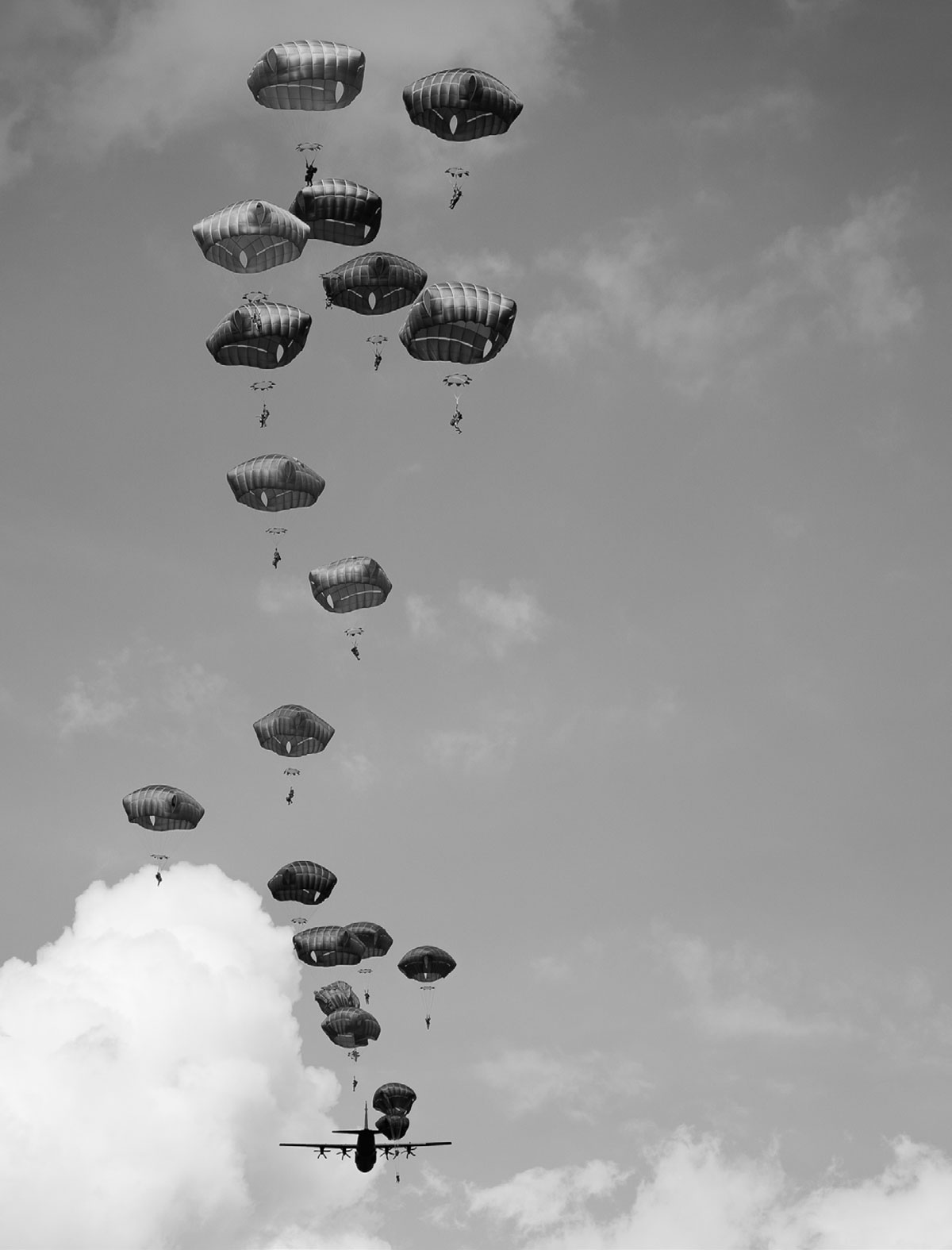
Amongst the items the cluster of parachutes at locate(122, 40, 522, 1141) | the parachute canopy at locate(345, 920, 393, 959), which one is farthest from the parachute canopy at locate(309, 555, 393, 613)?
the parachute canopy at locate(345, 920, 393, 959)

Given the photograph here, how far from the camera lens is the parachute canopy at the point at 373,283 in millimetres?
82062

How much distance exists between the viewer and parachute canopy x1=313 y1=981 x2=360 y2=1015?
97.1m

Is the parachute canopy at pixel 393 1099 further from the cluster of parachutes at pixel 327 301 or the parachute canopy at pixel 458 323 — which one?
the parachute canopy at pixel 458 323

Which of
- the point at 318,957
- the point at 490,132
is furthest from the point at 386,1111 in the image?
the point at 490,132

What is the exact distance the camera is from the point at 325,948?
9325 centimetres

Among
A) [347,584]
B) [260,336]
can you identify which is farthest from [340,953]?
[260,336]

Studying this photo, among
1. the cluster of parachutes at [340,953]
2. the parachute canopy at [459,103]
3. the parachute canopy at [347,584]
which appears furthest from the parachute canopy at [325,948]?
the parachute canopy at [459,103]

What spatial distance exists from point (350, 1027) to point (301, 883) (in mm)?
8249

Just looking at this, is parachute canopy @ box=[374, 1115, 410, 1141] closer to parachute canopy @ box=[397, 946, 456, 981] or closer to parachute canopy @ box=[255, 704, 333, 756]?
parachute canopy @ box=[397, 946, 456, 981]

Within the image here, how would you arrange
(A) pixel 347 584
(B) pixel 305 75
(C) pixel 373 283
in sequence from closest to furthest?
(B) pixel 305 75, (C) pixel 373 283, (A) pixel 347 584

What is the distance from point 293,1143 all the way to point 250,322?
4511cm

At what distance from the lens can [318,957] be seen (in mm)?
93438

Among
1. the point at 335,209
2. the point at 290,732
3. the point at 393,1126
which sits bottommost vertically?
the point at 393,1126

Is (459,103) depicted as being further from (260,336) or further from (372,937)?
(372,937)
